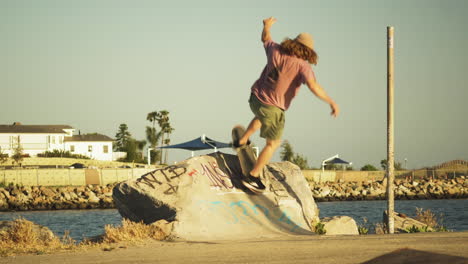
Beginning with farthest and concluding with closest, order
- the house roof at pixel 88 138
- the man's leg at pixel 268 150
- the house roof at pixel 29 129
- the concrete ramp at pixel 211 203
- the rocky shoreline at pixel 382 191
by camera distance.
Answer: the house roof at pixel 88 138
the house roof at pixel 29 129
the rocky shoreline at pixel 382 191
the concrete ramp at pixel 211 203
the man's leg at pixel 268 150

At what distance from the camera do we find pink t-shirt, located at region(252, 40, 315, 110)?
923 cm

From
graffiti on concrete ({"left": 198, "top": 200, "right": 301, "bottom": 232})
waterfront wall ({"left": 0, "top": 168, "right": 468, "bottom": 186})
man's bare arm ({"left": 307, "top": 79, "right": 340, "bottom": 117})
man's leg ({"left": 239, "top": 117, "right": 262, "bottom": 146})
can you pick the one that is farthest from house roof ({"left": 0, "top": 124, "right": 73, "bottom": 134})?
man's bare arm ({"left": 307, "top": 79, "right": 340, "bottom": 117})

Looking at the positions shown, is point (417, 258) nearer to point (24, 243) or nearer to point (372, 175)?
point (24, 243)

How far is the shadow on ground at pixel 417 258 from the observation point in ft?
17.7

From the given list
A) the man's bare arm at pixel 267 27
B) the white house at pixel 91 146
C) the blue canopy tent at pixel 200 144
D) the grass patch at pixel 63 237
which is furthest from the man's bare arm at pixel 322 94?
the white house at pixel 91 146

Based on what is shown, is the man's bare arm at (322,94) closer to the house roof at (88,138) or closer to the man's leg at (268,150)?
the man's leg at (268,150)

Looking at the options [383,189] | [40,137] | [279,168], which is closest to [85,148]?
[40,137]

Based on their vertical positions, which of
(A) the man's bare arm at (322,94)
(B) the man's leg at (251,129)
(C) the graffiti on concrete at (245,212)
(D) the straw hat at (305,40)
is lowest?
(C) the graffiti on concrete at (245,212)

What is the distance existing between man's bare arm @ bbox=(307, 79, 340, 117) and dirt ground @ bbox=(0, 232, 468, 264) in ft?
5.39

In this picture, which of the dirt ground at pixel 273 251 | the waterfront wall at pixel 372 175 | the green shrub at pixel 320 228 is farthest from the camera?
the waterfront wall at pixel 372 175

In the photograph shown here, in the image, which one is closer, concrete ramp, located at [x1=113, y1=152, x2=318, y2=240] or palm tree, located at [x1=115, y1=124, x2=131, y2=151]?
concrete ramp, located at [x1=113, y1=152, x2=318, y2=240]

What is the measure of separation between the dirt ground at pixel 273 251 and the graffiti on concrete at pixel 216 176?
72.1 inches

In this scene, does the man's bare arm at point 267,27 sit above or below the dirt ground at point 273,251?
above

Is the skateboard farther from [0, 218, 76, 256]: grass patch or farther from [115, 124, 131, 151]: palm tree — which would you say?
[115, 124, 131, 151]: palm tree
